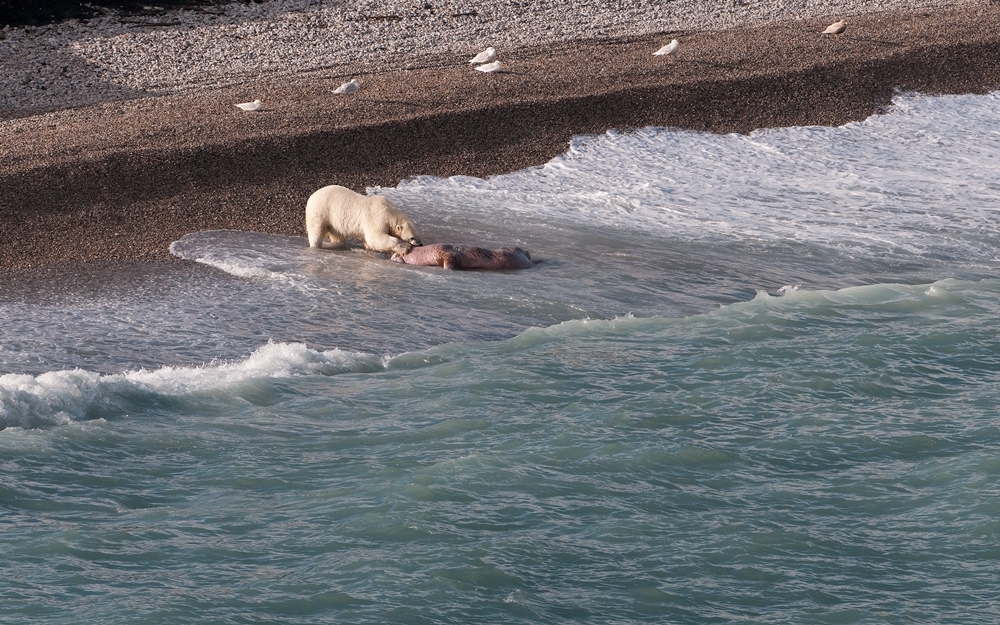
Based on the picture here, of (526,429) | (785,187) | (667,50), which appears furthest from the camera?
(667,50)

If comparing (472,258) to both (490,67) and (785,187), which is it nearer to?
(785,187)

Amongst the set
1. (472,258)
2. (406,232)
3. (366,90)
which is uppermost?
(366,90)

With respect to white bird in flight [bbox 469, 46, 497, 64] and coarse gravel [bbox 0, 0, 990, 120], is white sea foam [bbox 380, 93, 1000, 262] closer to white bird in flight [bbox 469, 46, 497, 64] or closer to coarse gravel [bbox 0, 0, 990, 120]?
white bird in flight [bbox 469, 46, 497, 64]

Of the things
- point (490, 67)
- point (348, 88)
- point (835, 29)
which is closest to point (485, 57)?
point (490, 67)

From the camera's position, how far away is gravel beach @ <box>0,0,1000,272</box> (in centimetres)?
1326

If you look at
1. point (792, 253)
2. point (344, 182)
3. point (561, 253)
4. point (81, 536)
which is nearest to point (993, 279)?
point (792, 253)

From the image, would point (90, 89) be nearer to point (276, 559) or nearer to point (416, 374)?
point (416, 374)

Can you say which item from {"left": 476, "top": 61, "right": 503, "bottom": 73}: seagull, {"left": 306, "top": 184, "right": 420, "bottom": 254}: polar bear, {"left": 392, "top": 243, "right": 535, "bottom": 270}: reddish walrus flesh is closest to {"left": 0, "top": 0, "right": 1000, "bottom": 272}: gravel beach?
{"left": 476, "top": 61, "right": 503, "bottom": 73}: seagull

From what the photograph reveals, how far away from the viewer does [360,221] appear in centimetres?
1219

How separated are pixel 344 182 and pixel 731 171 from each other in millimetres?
5088

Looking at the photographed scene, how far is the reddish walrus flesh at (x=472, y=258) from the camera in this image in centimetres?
1170

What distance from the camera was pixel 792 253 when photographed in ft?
41.1

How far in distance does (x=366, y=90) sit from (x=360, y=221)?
525cm

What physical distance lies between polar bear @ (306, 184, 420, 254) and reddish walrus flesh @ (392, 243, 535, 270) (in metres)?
0.39
